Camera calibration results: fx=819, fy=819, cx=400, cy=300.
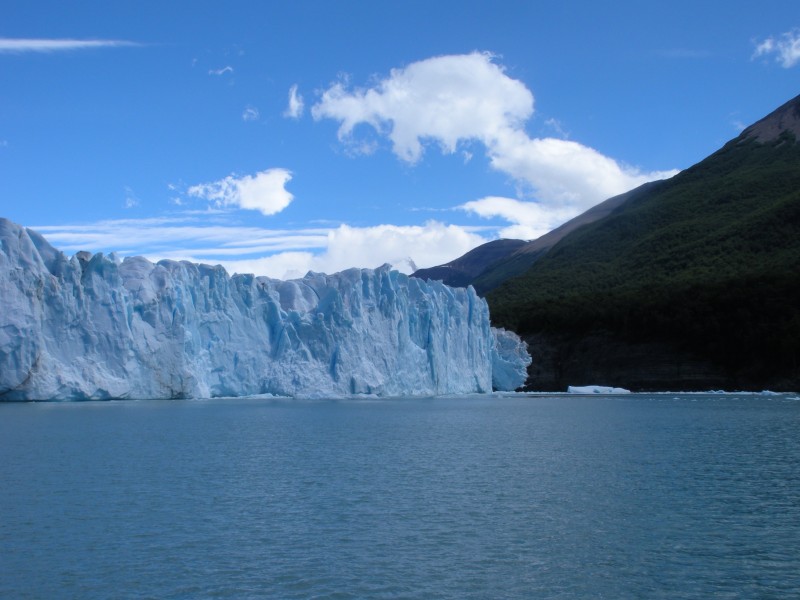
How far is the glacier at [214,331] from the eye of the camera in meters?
30.5

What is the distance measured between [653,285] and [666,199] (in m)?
31.4

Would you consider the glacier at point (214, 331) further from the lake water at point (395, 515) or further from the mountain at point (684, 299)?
the mountain at point (684, 299)

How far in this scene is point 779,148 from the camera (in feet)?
302

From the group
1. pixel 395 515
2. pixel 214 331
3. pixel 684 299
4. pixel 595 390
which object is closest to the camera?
pixel 395 515

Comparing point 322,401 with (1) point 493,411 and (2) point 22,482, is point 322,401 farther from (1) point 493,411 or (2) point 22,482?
(2) point 22,482

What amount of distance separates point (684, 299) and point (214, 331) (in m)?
35.2

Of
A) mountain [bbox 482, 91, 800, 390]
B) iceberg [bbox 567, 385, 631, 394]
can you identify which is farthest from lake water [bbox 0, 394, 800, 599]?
iceberg [bbox 567, 385, 631, 394]

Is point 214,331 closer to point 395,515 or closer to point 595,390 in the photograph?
point 395,515

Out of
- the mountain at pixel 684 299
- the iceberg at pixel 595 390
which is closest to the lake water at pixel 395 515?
the mountain at pixel 684 299

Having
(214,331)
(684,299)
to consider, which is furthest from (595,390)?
(214,331)

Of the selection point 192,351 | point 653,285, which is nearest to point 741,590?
point 192,351

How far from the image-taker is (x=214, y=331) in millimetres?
35750

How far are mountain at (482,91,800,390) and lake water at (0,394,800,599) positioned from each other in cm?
3380

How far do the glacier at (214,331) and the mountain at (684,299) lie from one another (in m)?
16.4
